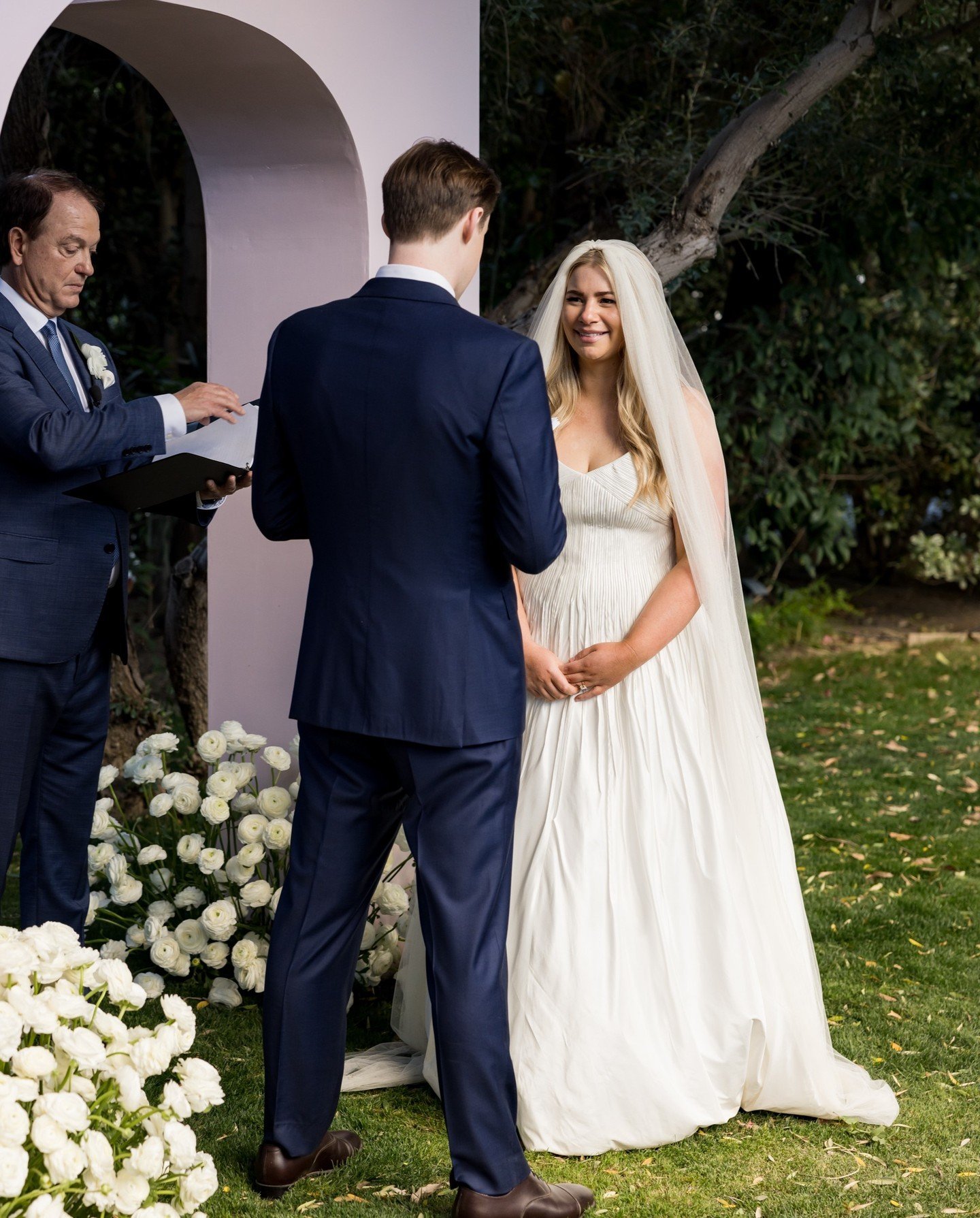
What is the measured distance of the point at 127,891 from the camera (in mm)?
3822

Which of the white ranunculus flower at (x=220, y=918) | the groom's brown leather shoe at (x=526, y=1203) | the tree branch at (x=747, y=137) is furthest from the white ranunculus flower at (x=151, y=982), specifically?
the tree branch at (x=747, y=137)

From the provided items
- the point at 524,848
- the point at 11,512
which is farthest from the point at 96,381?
the point at 524,848

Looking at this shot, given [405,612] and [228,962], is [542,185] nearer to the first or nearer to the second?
[228,962]

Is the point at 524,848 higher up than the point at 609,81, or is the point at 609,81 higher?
the point at 609,81

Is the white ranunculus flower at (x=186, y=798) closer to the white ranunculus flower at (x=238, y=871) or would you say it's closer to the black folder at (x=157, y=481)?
the white ranunculus flower at (x=238, y=871)

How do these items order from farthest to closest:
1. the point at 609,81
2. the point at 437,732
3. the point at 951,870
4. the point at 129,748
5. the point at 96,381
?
the point at 609,81, the point at 129,748, the point at 951,870, the point at 96,381, the point at 437,732

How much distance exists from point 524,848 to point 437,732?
2.57ft

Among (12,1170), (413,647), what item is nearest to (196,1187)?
(12,1170)

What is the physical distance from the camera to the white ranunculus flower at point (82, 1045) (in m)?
1.96

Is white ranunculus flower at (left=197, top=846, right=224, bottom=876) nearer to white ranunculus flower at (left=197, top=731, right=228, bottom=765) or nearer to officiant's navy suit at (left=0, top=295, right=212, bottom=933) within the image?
white ranunculus flower at (left=197, top=731, right=228, bottom=765)

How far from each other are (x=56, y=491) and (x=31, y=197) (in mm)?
617

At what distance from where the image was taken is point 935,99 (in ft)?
20.7

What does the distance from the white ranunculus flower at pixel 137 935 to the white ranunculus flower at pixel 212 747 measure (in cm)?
54

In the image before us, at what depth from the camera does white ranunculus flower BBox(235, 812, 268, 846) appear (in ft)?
12.2
